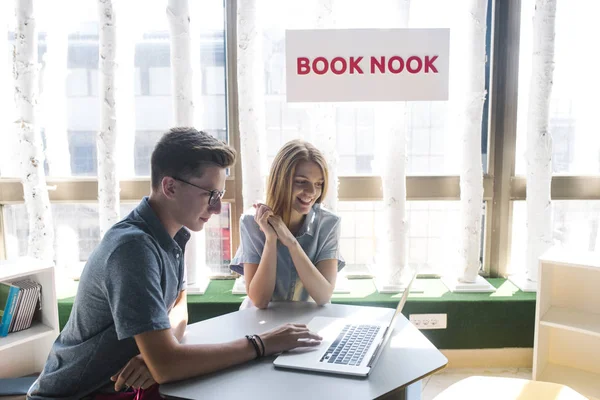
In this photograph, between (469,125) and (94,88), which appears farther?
(94,88)

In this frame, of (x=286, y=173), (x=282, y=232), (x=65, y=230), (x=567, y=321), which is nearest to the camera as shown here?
(x=282, y=232)

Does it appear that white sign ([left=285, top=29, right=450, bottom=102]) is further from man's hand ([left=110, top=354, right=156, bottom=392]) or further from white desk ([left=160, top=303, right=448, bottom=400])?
man's hand ([left=110, top=354, right=156, bottom=392])

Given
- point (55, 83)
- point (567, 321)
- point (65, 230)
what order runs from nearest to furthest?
point (567, 321), point (55, 83), point (65, 230)

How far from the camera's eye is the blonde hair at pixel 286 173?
96.6 inches

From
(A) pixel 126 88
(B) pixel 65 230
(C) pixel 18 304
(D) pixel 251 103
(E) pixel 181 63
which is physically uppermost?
(E) pixel 181 63

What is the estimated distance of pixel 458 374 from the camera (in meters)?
3.28

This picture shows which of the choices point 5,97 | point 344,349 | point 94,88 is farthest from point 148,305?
point 5,97

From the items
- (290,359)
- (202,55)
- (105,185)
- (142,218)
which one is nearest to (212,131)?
(202,55)

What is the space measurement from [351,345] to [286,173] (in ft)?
3.27

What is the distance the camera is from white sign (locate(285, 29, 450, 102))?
3.13 metres

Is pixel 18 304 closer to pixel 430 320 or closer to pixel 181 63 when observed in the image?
pixel 181 63

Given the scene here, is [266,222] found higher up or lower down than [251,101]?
lower down

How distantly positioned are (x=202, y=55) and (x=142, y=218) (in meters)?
2.25

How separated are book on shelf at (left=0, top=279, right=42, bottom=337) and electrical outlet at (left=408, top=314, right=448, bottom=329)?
2213 millimetres
